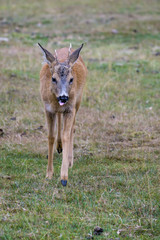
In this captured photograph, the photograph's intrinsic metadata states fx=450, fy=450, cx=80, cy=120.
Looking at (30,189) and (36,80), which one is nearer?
(30,189)

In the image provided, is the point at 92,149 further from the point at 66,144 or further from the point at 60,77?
the point at 60,77

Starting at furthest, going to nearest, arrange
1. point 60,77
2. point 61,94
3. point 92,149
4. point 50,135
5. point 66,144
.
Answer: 1. point 92,149
2. point 50,135
3. point 66,144
4. point 60,77
5. point 61,94

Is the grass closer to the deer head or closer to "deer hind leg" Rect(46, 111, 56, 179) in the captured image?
"deer hind leg" Rect(46, 111, 56, 179)

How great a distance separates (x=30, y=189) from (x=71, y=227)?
1.28m

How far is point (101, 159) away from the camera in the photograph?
297 inches

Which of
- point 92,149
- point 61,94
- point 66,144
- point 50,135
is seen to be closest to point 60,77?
point 61,94

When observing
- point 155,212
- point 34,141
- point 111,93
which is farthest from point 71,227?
point 111,93

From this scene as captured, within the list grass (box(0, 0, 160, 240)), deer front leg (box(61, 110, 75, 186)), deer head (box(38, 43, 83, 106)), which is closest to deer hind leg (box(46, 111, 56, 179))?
grass (box(0, 0, 160, 240))

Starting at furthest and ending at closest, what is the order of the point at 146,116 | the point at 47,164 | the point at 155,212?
the point at 146,116 → the point at 47,164 → the point at 155,212

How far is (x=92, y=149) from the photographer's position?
26.3 feet

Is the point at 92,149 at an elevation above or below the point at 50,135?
below

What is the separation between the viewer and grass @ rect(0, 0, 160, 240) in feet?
16.5

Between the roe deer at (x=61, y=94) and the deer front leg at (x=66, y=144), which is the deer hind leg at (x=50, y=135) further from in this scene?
the deer front leg at (x=66, y=144)

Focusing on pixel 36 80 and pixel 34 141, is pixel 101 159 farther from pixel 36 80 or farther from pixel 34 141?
pixel 36 80
